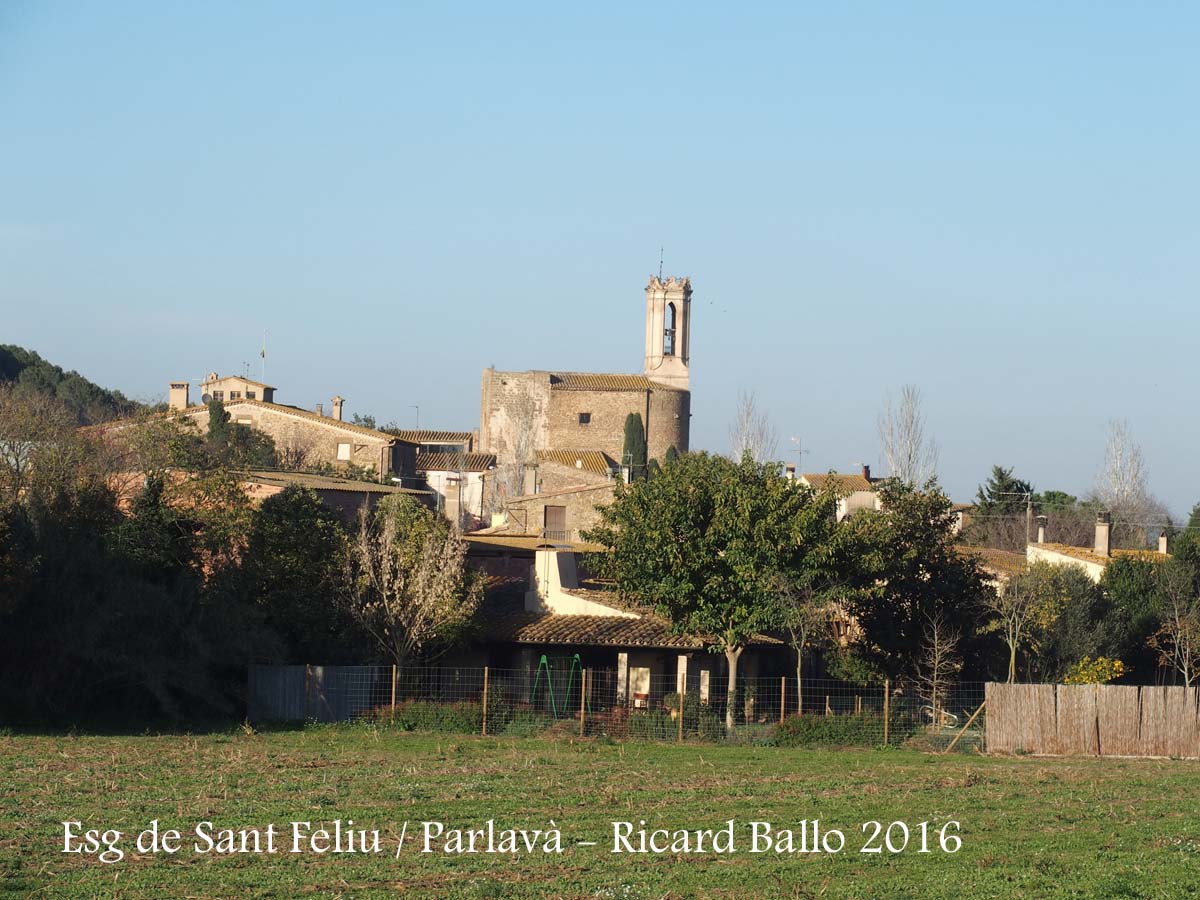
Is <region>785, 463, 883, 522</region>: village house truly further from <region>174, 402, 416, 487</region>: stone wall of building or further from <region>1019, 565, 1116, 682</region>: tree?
<region>174, 402, 416, 487</region>: stone wall of building

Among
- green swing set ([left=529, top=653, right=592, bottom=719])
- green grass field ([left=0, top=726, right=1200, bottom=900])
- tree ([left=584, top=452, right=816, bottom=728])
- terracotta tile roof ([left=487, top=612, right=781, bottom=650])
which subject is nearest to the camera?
green grass field ([left=0, top=726, right=1200, bottom=900])

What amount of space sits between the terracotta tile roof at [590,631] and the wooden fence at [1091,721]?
→ 8.17 m

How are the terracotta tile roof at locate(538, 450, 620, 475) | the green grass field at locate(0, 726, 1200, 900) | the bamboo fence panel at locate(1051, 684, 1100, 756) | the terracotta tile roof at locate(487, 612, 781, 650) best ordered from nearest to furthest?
the green grass field at locate(0, 726, 1200, 900) < the bamboo fence panel at locate(1051, 684, 1100, 756) < the terracotta tile roof at locate(487, 612, 781, 650) < the terracotta tile roof at locate(538, 450, 620, 475)

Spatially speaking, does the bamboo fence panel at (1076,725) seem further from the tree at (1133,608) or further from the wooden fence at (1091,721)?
the tree at (1133,608)

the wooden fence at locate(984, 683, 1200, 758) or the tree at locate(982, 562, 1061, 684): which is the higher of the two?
the tree at locate(982, 562, 1061, 684)

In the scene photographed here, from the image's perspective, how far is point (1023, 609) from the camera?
1384 inches

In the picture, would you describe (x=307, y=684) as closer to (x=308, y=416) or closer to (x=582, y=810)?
(x=582, y=810)

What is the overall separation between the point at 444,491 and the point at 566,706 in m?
40.7

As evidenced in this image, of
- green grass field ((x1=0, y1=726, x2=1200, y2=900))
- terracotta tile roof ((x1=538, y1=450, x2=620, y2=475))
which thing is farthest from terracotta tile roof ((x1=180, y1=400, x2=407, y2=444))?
green grass field ((x1=0, y1=726, x2=1200, y2=900))

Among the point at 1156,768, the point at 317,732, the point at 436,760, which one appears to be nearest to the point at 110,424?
the point at 317,732

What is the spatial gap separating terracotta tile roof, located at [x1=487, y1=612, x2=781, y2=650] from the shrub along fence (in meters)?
0.79

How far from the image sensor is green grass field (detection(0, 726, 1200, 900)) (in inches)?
467

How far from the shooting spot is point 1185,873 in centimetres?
1284

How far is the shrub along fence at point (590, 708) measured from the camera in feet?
86.2
